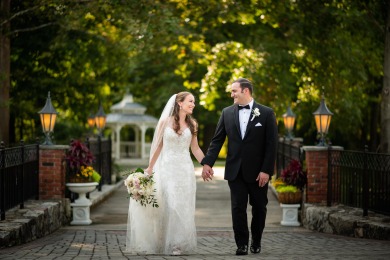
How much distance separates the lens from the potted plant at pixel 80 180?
16.4 metres

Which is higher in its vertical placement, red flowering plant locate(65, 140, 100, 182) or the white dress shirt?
the white dress shirt


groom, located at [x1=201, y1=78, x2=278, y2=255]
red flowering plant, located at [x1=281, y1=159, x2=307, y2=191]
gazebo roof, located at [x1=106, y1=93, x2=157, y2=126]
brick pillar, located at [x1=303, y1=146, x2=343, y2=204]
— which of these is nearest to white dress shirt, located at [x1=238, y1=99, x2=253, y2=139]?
groom, located at [x1=201, y1=78, x2=278, y2=255]

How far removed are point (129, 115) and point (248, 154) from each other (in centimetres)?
4065

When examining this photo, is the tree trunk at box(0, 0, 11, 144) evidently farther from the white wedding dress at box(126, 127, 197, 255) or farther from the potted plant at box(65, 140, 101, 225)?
the white wedding dress at box(126, 127, 197, 255)

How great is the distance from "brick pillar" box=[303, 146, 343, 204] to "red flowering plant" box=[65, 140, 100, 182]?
436cm

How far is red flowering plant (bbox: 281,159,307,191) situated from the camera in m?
16.4

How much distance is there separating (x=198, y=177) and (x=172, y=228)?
73.5 feet

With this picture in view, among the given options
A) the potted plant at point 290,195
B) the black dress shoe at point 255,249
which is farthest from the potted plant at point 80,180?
the black dress shoe at point 255,249

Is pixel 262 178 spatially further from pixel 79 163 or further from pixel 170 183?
pixel 79 163

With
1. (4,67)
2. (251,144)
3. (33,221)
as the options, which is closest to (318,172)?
(33,221)

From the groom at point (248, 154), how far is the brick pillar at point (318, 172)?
19.6ft

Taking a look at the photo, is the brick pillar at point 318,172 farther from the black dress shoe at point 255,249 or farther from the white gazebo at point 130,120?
the white gazebo at point 130,120

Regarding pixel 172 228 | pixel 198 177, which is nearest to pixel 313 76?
pixel 198 177

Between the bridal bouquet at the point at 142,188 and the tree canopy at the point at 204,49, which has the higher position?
the tree canopy at the point at 204,49
